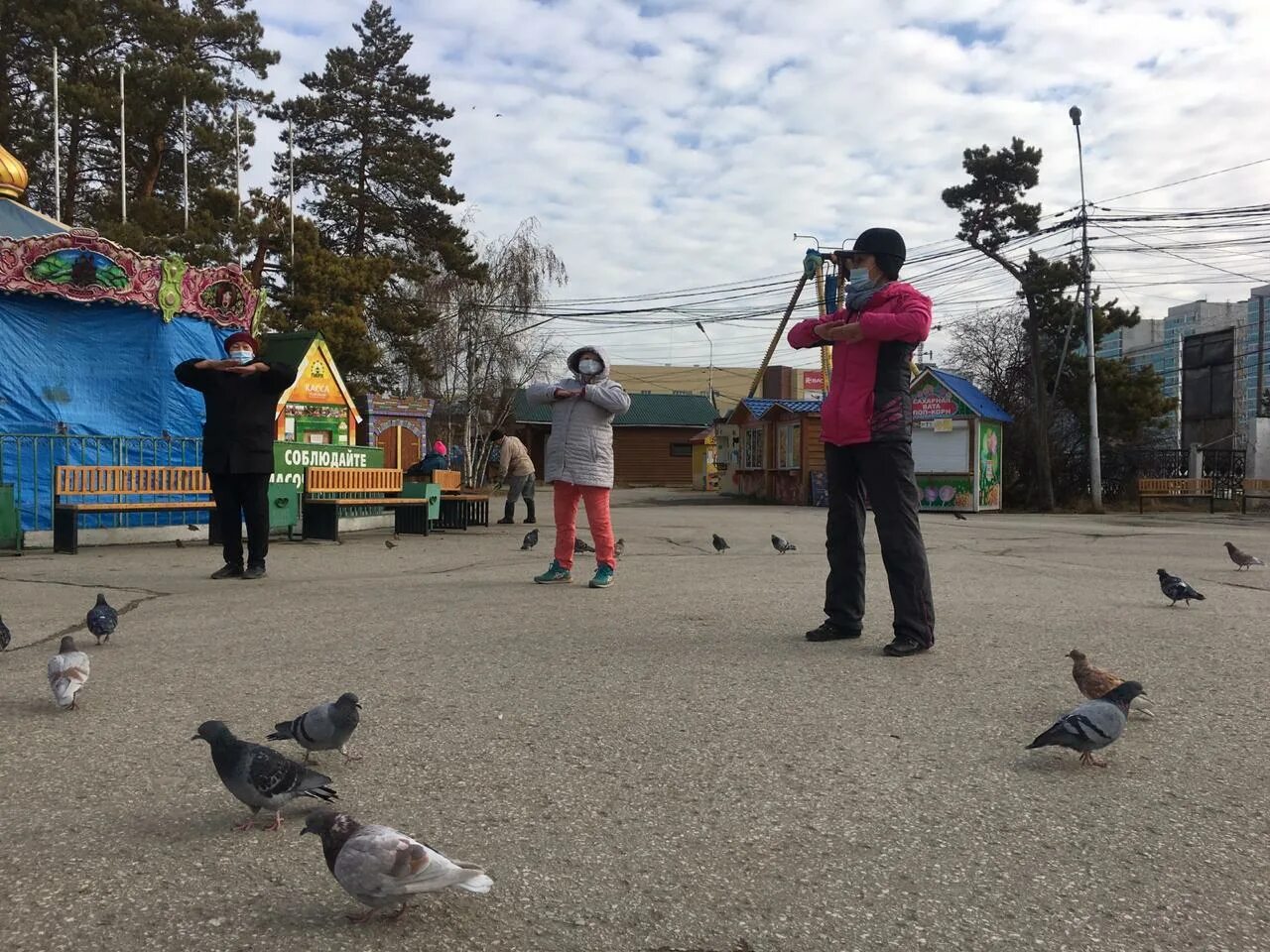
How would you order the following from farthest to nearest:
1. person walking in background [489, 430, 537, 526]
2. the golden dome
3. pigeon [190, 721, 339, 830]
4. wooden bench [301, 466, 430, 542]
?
1. person walking in background [489, 430, 537, 526]
2. the golden dome
3. wooden bench [301, 466, 430, 542]
4. pigeon [190, 721, 339, 830]

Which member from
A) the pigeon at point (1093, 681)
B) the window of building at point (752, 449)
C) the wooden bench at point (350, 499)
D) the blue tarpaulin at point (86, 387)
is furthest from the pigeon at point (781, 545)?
the window of building at point (752, 449)

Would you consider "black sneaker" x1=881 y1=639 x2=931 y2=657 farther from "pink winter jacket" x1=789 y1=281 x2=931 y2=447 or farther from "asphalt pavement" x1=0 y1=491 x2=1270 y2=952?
"pink winter jacket" x1=789 y1=281 x2=931 y2=447

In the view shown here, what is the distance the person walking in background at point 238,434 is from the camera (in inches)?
303

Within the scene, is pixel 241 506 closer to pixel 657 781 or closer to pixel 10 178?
pixel 657 781

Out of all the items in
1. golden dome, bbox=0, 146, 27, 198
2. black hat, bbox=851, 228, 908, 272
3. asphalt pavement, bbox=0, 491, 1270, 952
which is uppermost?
golden dome, bbox=0, 146, 27, 198

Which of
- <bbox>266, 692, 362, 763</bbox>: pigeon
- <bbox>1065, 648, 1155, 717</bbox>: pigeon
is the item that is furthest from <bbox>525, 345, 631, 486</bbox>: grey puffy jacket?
<bbox>266, 692, 362, 763</bbox>: pigeon

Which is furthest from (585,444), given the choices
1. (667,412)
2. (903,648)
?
(667,412)

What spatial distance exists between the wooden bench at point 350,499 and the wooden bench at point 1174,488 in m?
19.8

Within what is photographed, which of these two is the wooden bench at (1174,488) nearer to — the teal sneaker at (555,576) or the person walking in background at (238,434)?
the teal sneaker at (555,576)

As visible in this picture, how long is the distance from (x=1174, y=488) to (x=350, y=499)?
22049 millimetres

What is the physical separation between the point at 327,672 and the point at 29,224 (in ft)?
45.0

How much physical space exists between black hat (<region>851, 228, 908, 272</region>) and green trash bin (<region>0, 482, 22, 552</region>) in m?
9.80

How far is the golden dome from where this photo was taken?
14.8m

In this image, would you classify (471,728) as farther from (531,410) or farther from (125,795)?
(531,410)
